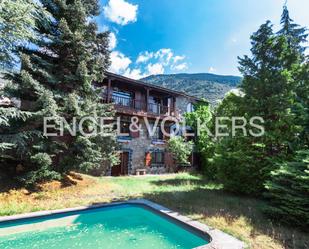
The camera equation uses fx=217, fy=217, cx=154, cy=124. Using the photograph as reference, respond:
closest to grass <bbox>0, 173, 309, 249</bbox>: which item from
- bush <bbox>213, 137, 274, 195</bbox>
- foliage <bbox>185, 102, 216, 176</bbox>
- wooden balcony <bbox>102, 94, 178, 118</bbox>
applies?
bush <bbox>213, 137, 274, 195</bbox>

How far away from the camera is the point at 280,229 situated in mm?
6469

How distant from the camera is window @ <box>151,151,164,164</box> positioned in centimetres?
2093

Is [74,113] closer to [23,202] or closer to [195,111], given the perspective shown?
[23,202]

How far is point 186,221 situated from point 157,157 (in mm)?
14421

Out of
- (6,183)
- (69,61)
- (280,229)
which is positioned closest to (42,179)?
(6,183)

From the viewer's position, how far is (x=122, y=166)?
19.0m

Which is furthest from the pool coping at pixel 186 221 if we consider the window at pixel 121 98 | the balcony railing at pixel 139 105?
the window at pixel 121 98

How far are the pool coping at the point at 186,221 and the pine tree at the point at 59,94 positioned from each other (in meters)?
3.11

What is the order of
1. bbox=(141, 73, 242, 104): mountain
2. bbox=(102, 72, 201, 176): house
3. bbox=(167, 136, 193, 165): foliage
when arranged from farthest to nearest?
bbox=(141, 73, 242, 104): mountain → bbox=(167, 136, 193, 165): foliage → bbox=(102, 72, 201, 176): house

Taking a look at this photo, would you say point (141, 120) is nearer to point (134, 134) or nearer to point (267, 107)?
point (134, 134)

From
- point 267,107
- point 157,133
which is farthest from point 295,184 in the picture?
point 157,133

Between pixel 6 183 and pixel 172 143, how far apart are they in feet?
44.9

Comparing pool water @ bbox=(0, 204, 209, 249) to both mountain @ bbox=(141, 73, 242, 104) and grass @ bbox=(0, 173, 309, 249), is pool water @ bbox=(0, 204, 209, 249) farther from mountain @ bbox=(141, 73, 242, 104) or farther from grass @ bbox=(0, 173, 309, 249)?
mountain @ bbox=(141, 73, 242, 104)

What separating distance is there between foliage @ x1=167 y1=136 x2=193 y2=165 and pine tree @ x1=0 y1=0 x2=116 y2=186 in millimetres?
8556
